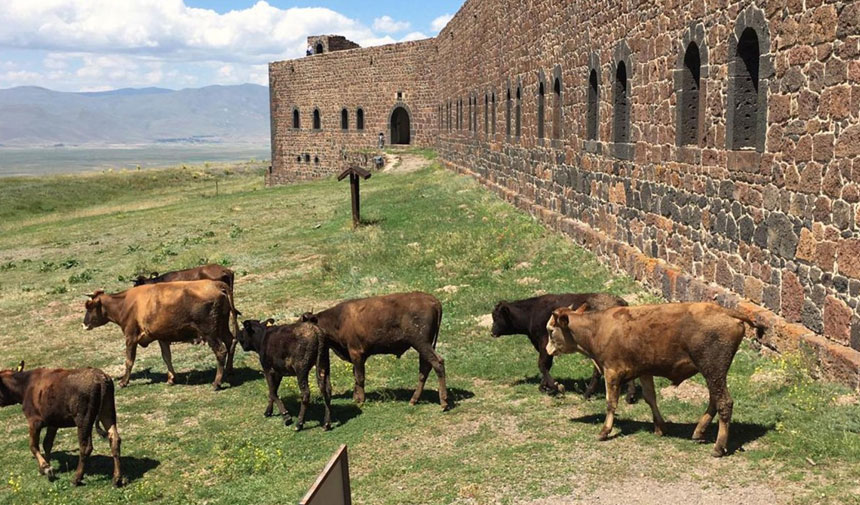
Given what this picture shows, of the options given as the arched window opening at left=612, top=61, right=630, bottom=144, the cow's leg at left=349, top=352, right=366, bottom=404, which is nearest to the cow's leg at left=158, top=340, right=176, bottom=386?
the cow's leg at left=349, top=352, right=366, bottom=404

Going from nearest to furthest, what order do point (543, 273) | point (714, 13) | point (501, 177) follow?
point (714, 13), point (543, 273), point (501, 177)

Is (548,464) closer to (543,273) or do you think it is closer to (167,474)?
(167,474)

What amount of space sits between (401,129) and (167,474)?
44.9m

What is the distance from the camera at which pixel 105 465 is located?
8.77m

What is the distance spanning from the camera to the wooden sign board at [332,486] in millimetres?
3393

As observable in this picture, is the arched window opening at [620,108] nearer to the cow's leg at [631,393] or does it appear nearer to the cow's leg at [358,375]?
the cow's leg at [631,393]

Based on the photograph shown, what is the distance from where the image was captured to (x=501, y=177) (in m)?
26.0

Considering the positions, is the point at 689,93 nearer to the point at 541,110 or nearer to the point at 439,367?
the point at 439,367

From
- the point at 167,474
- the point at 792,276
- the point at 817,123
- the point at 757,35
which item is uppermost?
the point at 757,35

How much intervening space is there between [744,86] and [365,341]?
5721 mm

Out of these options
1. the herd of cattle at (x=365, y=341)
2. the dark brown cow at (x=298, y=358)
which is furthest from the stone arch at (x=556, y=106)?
the dark brown cow at (x=298, y=358)

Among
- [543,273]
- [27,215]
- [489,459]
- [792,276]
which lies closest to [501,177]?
[543,273]

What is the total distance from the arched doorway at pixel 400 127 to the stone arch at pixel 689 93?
122ft

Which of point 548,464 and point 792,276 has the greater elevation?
point 792,276
